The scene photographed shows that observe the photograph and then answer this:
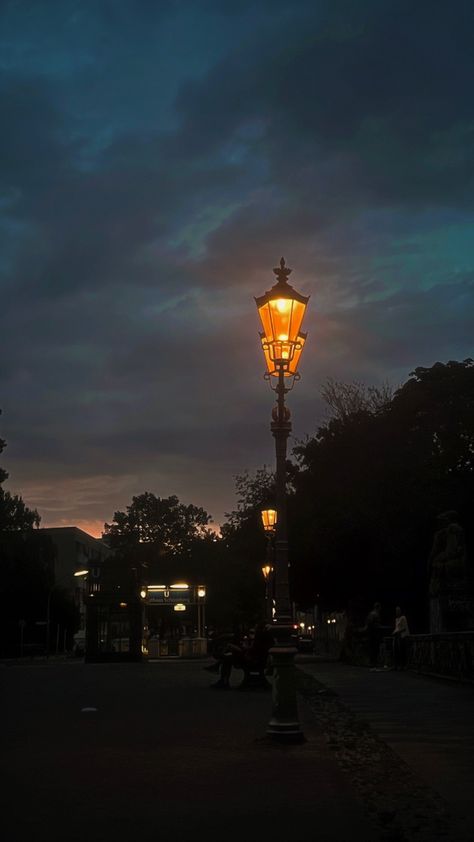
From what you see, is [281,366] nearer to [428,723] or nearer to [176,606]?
[428,723]

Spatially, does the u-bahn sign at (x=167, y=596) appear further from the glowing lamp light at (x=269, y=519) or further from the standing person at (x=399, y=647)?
the standing person at (x=399, y=647)

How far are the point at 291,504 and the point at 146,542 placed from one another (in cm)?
8671

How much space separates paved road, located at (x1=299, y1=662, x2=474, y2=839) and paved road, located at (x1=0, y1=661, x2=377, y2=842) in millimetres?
736

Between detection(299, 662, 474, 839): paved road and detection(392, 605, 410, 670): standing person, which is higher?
detection(392, 605, 410, 670): standing person

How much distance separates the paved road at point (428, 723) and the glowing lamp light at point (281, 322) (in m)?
4.58

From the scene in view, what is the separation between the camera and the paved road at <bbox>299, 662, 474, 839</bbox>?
25.8 ft

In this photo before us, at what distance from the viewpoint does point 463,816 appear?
6.54 metres

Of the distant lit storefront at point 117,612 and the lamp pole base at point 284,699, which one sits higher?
the distant lit storefront at point 117,612

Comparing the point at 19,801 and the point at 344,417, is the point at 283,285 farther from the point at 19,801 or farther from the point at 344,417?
the point at 344,417

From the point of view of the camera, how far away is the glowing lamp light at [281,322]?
12.0 meters

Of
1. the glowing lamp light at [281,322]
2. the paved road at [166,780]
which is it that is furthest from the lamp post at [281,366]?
the paved road at [166,780]

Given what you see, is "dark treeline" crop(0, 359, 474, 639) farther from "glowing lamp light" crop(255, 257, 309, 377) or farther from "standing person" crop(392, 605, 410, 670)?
"glowing lamp light" crop(255, 257, 309, 377)

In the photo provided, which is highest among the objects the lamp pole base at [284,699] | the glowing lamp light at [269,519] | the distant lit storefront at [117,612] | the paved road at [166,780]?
the glowing lamp light at [269,519]

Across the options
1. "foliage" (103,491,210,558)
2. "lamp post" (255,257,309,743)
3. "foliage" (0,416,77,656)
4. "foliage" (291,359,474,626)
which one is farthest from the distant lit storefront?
"foliage" (103,491,210,558)
